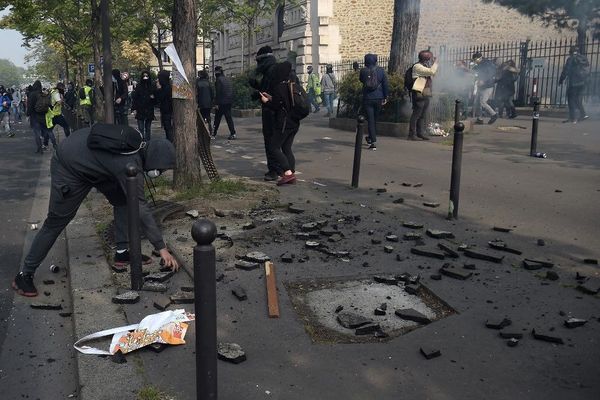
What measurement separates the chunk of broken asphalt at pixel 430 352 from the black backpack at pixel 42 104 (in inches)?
546

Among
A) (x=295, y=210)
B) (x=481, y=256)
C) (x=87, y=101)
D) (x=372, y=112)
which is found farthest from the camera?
(x=87, y=101)

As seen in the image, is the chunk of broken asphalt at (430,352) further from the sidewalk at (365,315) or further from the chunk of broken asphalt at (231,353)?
the chunk of broken asphalt at (231,353)

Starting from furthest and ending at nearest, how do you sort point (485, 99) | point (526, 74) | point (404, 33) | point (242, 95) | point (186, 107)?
point (242, 95) → point (526, 74) → point (485, 99) → point (404, 33) → point (186, 107)

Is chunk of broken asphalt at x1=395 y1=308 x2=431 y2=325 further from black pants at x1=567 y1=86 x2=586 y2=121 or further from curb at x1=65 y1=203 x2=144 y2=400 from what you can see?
black pants at x1=567 y1=86 x2=586 y2=121

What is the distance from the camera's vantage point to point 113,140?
4.40 metres

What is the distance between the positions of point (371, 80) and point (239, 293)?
28.4 ft

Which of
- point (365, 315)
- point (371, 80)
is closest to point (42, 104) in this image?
point (371, 80)

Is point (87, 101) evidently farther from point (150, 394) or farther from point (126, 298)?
point (150, 394)

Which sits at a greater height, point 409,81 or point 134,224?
point 409,81

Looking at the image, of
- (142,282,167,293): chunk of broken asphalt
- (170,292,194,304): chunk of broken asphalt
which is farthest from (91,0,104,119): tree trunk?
(170,292,194,304): chunk of broken asphalt

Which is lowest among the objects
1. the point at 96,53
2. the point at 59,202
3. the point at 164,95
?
the point at 59,202

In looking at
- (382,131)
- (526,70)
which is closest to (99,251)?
(382,131)

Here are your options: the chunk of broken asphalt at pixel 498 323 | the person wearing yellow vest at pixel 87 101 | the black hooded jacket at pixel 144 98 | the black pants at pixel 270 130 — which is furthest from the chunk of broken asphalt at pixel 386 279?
the person wearing yellow vest at pixel 87 101

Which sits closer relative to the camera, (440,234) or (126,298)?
(126,298)
